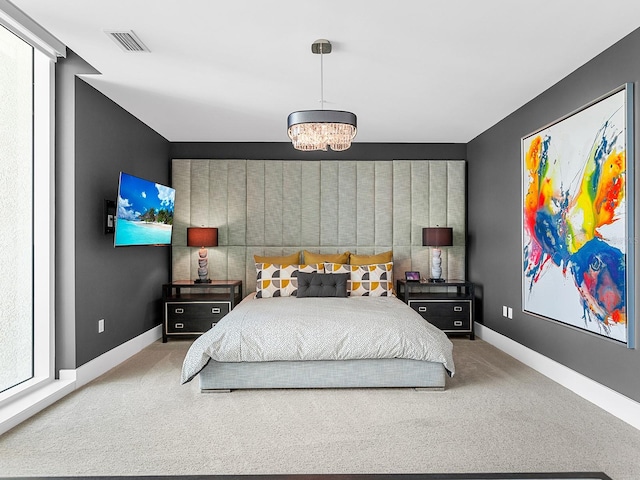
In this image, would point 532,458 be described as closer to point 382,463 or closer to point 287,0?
point 382,463

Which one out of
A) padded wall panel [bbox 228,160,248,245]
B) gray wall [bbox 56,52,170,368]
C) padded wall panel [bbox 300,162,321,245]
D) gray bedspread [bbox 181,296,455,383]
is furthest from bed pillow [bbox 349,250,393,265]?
gray wall [bbox 56,52,170,368]

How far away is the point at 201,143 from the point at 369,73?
3340mm

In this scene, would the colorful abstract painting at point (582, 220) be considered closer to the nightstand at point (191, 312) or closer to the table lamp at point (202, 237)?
the nightstand at point (191, 312)

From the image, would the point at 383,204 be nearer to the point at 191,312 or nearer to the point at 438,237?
the point at 438,237

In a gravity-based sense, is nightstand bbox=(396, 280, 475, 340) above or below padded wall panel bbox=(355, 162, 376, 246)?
below

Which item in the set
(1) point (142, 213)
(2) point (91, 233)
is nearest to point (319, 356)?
(2) point (91, 233)

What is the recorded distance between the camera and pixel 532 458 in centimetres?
273

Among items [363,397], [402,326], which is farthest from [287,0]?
[363,397]

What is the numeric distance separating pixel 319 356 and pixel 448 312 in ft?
8.64

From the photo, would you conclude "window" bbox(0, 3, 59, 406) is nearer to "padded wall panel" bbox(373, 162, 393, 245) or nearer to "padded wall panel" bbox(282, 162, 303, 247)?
"padded wall panel" bbox(282, 162, 303, 247)

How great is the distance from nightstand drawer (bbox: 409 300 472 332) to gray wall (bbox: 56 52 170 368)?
3.31m

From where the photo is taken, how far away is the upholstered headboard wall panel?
262 inches

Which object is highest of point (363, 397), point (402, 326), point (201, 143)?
point (201, 143)

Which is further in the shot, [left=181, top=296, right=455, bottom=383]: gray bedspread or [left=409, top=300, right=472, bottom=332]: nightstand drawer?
[left=409, top=300, right=472, bottom=332]: nightstand drawer
